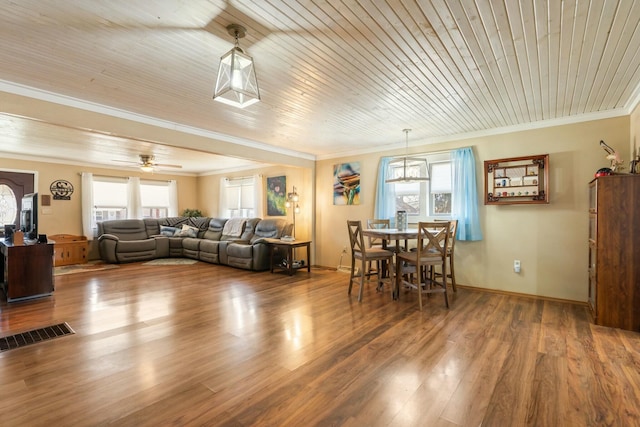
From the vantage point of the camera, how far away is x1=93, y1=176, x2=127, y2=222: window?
290 inches

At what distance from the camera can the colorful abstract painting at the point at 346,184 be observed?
18.6 feet

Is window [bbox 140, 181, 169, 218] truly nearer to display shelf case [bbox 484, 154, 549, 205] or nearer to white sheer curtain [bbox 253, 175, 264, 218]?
white sheer curtain [bbox 253, 175, 264, 218]

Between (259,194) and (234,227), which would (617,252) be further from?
(234,227)

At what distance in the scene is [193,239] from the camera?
7.23 meters

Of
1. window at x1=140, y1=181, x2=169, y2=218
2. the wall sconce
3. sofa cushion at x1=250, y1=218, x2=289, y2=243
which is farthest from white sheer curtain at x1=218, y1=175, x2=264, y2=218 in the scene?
window at x1=140, y1=181, x2=169, y2=218

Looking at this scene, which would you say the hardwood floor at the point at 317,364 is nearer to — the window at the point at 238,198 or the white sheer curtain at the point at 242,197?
the white sheer curtain at the point at 242,197

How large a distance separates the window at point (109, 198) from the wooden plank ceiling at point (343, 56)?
12.8 ft

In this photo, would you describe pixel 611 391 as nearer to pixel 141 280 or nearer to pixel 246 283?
pixel 246 283

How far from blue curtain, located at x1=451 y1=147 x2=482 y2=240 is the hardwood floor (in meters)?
1.02

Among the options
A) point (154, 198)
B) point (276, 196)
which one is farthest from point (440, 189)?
point (154, 198)

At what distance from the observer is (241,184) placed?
8.01 m

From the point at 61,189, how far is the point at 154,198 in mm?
1987

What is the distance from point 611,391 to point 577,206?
2.55 m

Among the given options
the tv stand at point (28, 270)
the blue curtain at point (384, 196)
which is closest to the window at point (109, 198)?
the tv stand at point (28, 270)
